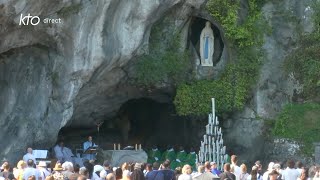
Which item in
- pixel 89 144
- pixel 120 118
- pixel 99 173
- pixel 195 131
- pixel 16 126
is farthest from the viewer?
pixel 120 118

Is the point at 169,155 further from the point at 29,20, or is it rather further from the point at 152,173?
the point at 152,173

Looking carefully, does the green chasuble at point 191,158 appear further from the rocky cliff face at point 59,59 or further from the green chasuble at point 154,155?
the rocky cliff face at point 59,59

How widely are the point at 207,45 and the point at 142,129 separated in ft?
20.1

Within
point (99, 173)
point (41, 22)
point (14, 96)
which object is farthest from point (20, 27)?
point (99, 173)

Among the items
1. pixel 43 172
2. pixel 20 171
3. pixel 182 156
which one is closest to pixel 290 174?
pixel 43 172

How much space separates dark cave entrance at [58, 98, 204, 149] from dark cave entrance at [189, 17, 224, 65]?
2830mm

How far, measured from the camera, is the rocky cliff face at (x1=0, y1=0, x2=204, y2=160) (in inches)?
1091

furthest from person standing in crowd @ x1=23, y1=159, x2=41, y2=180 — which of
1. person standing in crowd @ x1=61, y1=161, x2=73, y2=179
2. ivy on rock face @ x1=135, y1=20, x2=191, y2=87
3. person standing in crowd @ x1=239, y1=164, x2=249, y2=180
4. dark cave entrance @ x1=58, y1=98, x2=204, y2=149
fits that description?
dark cave entrance @ x1=58, y1=98, x2=204, y2=149

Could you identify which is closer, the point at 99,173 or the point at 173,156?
the point at 99,173

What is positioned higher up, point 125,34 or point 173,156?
point 125,34

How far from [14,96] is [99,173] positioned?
9.56m

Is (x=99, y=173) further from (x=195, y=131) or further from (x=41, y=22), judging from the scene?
(x=195, y=131)

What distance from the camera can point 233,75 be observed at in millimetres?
32031

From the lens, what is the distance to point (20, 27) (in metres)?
26.9
